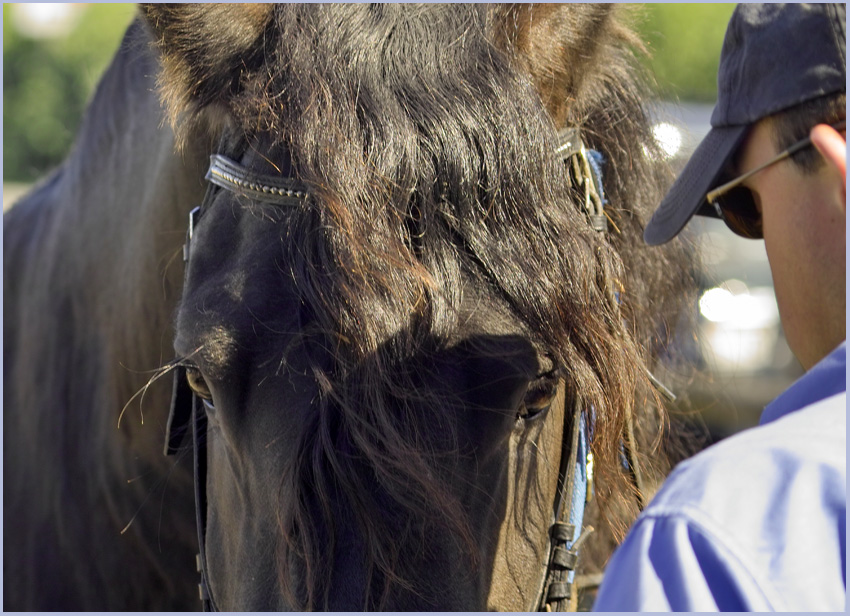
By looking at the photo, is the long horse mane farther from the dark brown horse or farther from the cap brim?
the cap brim

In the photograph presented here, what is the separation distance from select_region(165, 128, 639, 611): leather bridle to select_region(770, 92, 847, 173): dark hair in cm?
59

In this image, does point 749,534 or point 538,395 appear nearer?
point 749,534

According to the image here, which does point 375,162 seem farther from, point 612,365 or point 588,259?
point 612,365

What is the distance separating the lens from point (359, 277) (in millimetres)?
1376

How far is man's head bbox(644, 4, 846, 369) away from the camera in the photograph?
1083 mm

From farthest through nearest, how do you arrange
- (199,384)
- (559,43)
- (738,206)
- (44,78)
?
(44,78), (559,43), (199,384), (738,206)

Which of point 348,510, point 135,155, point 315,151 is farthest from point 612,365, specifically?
point 135,155

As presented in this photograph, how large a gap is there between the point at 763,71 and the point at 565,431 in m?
0.84

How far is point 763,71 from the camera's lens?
3.91ft

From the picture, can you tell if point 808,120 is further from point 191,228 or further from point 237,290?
point 191,228

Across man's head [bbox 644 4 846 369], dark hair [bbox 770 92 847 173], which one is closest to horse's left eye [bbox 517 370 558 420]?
man's head [bbox 644 4 846 369]

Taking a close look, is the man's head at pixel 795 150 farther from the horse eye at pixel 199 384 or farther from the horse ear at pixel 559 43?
the horse eye at pixel 199 384

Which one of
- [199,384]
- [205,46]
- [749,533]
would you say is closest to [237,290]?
[199,384]

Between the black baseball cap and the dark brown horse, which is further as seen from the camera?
the dark brown horse
